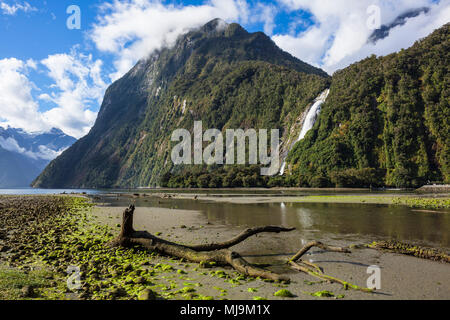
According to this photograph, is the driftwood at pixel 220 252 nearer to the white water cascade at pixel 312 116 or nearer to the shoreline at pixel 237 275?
the shoreline at pixel 237 275

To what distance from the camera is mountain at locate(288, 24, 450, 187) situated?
4108 inches

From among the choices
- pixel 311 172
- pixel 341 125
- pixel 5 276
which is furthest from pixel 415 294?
pixel 341 125

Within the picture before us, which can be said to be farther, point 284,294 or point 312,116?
point 312,116

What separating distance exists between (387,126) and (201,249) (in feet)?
443

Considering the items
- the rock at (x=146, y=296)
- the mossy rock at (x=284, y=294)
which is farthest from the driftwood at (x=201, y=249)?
the rock at (x=146, y=296)

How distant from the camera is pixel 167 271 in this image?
9297 millimetres

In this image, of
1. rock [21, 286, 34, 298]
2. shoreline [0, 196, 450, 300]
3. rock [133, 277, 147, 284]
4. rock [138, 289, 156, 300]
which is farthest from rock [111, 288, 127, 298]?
rock [21, 286, 34, 298]

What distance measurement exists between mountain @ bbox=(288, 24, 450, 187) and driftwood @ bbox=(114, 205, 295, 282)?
10155cm

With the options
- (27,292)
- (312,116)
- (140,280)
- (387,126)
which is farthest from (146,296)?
(312,116)

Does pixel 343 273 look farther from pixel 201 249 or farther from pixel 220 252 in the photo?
pixel 201 249

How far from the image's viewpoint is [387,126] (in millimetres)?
121062

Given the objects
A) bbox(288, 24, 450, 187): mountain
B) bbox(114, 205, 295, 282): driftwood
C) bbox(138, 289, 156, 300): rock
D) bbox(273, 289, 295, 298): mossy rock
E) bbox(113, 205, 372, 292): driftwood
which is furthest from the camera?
bbox(288, 24, 450, 187): mountain

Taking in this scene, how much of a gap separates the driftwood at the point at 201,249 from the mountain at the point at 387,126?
101553 millimetres

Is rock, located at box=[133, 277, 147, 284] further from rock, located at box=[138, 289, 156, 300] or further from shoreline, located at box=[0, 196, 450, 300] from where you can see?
rock, located at box=[138, 289, 156, 300]
